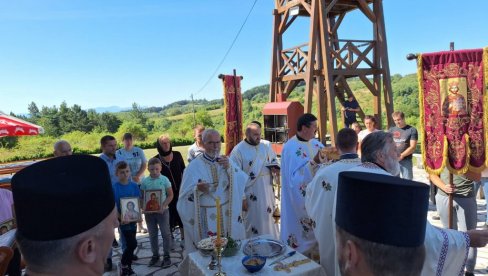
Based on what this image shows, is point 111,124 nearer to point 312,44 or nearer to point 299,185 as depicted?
point 312,44

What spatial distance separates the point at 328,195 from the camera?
3.12 m

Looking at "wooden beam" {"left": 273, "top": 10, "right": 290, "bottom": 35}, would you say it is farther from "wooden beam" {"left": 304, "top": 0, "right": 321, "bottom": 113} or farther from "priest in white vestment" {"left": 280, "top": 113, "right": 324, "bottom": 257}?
"priest in white vestment" {"left": 280, "top": 113, "right": 324, "bottom": 257}

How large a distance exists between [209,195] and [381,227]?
2.98 m

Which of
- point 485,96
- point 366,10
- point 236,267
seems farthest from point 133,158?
point 366,10

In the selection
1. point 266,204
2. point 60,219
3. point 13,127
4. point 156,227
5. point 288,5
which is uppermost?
point 288,5

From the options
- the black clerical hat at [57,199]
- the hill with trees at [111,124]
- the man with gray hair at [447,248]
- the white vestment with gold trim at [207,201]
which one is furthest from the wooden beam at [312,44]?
the hill with trees at [111,124]

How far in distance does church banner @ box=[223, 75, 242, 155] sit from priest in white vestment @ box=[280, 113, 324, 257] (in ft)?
9.48

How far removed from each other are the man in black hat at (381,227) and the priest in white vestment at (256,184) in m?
3.89

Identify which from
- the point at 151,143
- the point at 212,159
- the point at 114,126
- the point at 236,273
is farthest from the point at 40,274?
the point at 114,126

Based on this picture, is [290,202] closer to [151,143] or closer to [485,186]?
[485,186]

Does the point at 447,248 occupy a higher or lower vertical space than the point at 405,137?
lower

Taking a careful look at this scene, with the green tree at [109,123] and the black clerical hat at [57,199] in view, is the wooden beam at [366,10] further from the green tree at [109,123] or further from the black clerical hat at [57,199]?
the green tree at [109,123]

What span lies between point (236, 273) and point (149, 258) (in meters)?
2.98

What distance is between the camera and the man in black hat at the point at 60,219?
1134 mm
